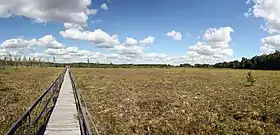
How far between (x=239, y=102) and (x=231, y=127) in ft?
22.2

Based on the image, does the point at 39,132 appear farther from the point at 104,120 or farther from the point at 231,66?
the point at 231,66

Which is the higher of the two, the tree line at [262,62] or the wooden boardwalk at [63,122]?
the tree line at [262,62]

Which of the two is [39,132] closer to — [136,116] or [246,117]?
[136,116]

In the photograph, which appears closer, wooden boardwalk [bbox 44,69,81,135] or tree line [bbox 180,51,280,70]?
wooden boardwalk [bbox 44,69,81,135]

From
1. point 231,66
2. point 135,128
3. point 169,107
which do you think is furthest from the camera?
point 231,66

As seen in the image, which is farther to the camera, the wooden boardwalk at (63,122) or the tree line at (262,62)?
the tree line at (262,62)

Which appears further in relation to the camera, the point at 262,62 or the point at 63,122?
the point at 262,62

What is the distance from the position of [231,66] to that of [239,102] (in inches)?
5349

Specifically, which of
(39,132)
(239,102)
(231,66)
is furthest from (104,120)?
(231,66)

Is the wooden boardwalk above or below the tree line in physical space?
below

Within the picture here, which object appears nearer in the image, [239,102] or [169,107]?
[169,107]

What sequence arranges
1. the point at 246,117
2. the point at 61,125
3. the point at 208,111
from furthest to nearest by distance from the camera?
the point at 208,111 → the point at 246,117 → the point at 61,125

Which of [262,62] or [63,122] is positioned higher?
[262,62]

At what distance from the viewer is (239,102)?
680 inches
